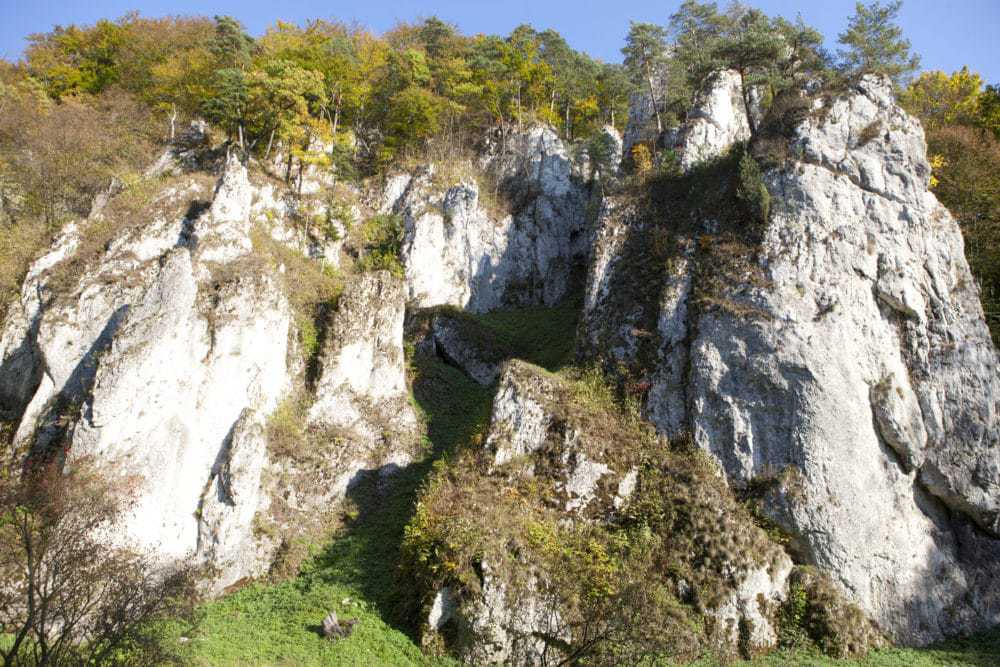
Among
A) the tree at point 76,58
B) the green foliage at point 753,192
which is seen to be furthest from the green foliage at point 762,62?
the tree at point 76,58

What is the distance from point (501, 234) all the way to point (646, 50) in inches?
528

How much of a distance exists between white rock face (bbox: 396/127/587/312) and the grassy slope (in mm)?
11781

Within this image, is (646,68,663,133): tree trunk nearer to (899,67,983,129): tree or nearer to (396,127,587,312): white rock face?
(396,127,587,312): white rock face

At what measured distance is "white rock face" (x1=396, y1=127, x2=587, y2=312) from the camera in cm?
2981

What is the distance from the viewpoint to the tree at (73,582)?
9.16 m

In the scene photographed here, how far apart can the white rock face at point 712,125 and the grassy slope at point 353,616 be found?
1166cm

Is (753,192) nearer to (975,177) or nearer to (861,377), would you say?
(861,377)

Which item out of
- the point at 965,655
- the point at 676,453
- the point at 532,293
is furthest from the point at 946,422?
the point at 532,293

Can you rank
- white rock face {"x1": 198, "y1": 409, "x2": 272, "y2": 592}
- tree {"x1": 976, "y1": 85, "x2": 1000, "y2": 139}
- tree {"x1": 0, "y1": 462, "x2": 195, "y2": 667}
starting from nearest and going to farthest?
1. tree {"x1": 0, "y1": 462, "x2": 195, "y2": 667}
2. white rock face {"x1": 198, "y1": 409, "x2": 272, "y2": 592}
3. tree {"x1": 976, "y1": 85, "x2": 1000, "y2": 139}

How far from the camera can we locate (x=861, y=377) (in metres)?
16.6

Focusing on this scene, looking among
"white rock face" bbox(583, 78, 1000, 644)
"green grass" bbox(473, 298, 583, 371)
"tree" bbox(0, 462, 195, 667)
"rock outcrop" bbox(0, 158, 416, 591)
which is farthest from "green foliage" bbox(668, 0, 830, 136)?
"tree" bbox(0, 462, 195, 667)

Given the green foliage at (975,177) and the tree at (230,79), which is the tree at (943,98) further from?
the tree at (230,79)

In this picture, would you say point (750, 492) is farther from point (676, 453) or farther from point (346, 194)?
point (346, 194)

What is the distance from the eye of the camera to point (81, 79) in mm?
36094
